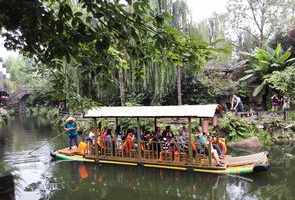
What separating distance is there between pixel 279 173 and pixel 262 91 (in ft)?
34.7

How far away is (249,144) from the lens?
605 inches

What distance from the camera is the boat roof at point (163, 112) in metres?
10.8

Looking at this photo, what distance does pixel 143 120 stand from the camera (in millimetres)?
17703

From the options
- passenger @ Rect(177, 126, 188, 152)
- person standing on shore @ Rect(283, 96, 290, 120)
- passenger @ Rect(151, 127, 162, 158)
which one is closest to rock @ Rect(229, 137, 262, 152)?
person standing on shore @ Rect(283, 96, 290, 120)

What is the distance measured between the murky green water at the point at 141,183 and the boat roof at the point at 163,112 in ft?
5.92

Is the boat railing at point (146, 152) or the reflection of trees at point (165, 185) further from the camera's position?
the boat railing at point (146, 152)

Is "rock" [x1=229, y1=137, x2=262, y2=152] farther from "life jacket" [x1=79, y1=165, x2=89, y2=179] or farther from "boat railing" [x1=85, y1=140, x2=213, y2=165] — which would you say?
"life jacket" [x1=79, y1=165, x2=89, y2=179]

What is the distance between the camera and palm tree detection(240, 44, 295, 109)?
782 inches

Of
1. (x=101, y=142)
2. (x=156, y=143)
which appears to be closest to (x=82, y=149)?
(x=101, y=142)

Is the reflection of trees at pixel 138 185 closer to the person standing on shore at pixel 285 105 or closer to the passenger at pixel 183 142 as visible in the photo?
the passenger at pixel 183 142

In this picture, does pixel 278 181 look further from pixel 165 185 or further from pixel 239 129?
pixel 239 129

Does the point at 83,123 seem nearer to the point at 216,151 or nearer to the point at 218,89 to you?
the point at 218,89

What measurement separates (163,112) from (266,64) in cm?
1098

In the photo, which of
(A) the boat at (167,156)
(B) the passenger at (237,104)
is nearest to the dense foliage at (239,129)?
(B) the passenger at (237,104)
